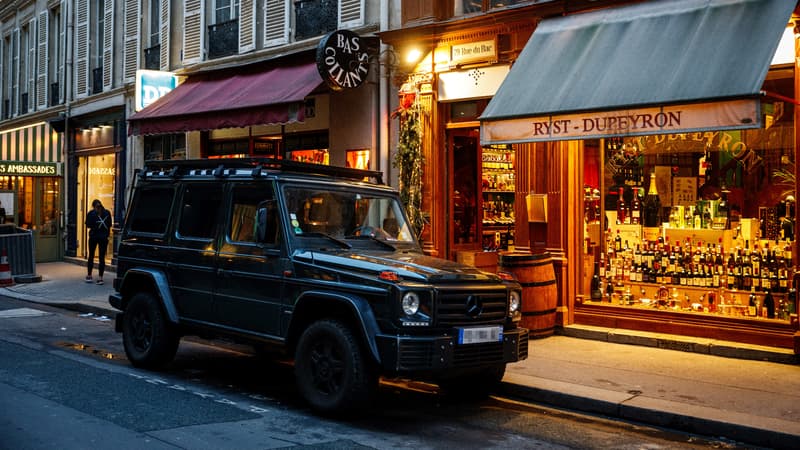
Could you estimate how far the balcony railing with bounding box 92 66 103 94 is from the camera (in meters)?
21.7

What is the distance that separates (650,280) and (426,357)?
5.30m

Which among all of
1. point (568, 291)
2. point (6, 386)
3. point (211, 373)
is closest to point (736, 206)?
point (568, 291)

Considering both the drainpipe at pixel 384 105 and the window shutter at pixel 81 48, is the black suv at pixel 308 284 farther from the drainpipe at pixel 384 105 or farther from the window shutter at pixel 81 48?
the window shutter at pixel 81 48

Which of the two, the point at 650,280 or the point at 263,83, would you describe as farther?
the point at 263,83

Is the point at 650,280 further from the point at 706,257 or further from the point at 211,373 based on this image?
the point at 211,373

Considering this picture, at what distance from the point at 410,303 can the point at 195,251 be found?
9.19 feet

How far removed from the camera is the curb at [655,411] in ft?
21.5

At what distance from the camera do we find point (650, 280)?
10.8 meters

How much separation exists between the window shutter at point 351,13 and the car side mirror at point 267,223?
720 cm

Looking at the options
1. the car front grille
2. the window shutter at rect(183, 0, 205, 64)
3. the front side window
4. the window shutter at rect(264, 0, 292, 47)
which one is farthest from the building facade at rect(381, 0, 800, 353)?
the window shutter at rect(183, 0, 205, 64)

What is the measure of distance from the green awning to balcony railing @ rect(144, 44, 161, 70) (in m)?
11.4

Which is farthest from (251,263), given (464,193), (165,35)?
(165,35)

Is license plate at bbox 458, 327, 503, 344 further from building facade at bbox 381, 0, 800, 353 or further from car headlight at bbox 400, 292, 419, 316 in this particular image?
building facade at bbox 381, 0, 800, 353

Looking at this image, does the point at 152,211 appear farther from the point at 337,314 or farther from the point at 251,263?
the point at 337,314
